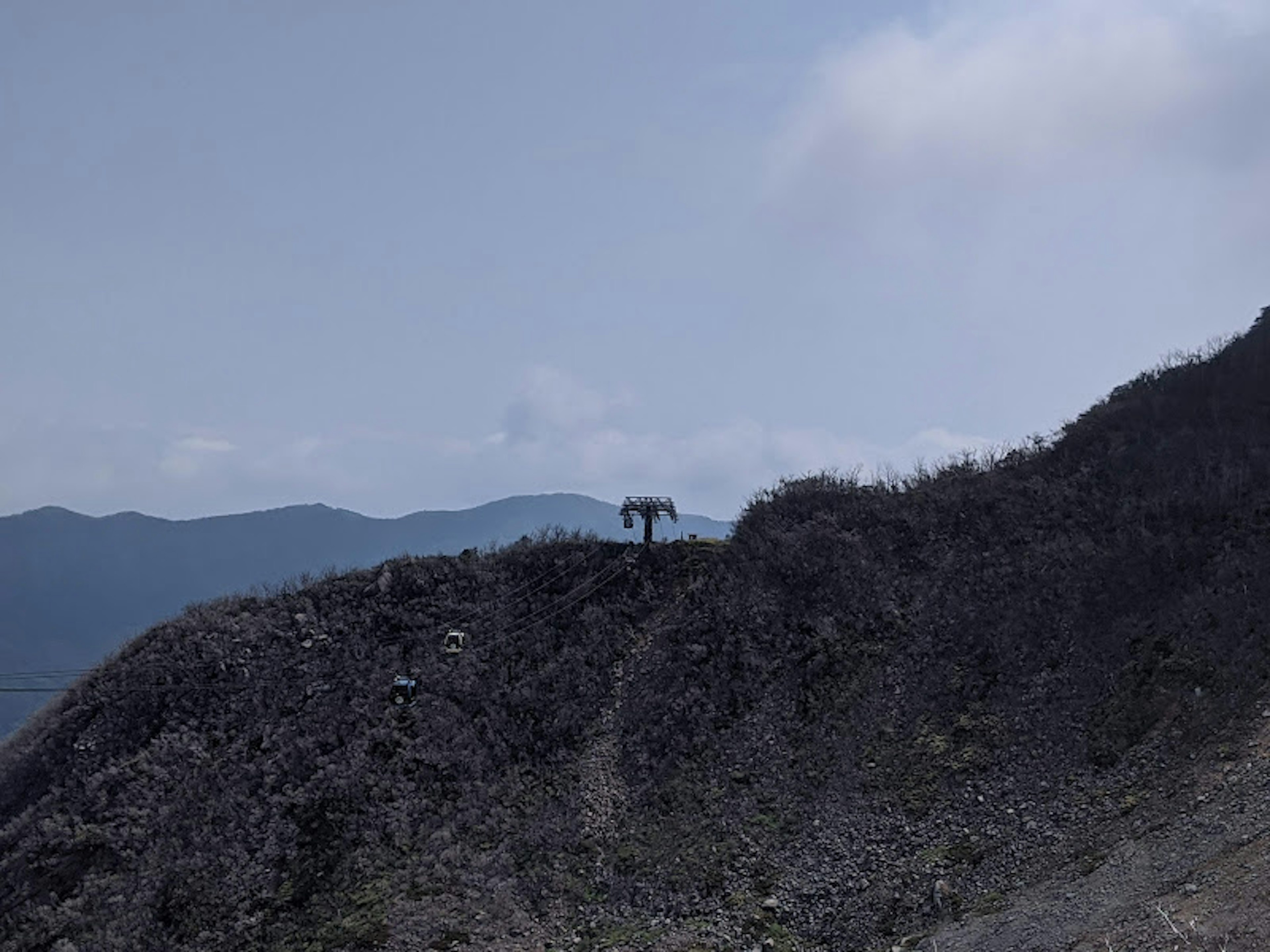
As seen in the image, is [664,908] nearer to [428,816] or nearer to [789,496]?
[428,816]

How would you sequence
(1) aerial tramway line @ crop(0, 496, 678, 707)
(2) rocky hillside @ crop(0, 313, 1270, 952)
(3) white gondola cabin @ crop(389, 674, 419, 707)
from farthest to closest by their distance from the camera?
1. (1) aerial tramway line @ crop(0, 496, 678, 707)
2. (3) white gondola cabin @ crop(389, 674, 419, 707)
3. (2) rocky hillside @ crop(0, 313, 1270, 952)

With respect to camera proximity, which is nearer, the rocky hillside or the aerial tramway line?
the rocky hillside

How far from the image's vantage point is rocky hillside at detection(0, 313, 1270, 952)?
2519cm

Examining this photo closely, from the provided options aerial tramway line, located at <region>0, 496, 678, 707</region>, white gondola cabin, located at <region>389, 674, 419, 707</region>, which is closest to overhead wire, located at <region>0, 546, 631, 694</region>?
aerial tramway line, located at <region>0, 496, 678, 707</region>

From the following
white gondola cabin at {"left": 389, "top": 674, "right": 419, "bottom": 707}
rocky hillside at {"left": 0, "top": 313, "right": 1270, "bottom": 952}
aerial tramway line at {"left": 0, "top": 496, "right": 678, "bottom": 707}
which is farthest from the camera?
aerial tramway line at {"left": 0, "top": 496, "right": 678, "bottom": 707}

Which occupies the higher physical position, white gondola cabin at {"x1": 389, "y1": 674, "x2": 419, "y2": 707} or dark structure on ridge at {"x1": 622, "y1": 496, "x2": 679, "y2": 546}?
dark structure on ridge at {"x1": 622, "y1": 496, "x2": 679, "y2": 546}

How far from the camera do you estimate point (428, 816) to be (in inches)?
1324

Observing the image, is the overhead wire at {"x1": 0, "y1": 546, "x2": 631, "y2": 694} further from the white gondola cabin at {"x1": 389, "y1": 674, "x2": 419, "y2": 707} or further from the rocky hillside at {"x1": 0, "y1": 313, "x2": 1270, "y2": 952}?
the white gondola cabin at {"x1": 389, "y1": 674, "x2": 419, "y2": 707}

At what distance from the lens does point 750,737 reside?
110 ft

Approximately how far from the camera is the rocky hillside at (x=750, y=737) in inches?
992

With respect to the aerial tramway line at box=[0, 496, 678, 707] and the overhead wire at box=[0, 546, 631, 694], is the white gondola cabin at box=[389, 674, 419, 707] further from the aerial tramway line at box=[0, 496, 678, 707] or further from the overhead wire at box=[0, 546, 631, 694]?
the overhead wire at box=[0, 546, 631, 694]

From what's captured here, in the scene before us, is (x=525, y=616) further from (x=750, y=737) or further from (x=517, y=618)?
(x=750, y=737)

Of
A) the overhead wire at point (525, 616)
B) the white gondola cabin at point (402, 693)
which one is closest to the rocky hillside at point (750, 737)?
the overhead wire at point (525, 616)

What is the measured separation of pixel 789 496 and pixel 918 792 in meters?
19.4
